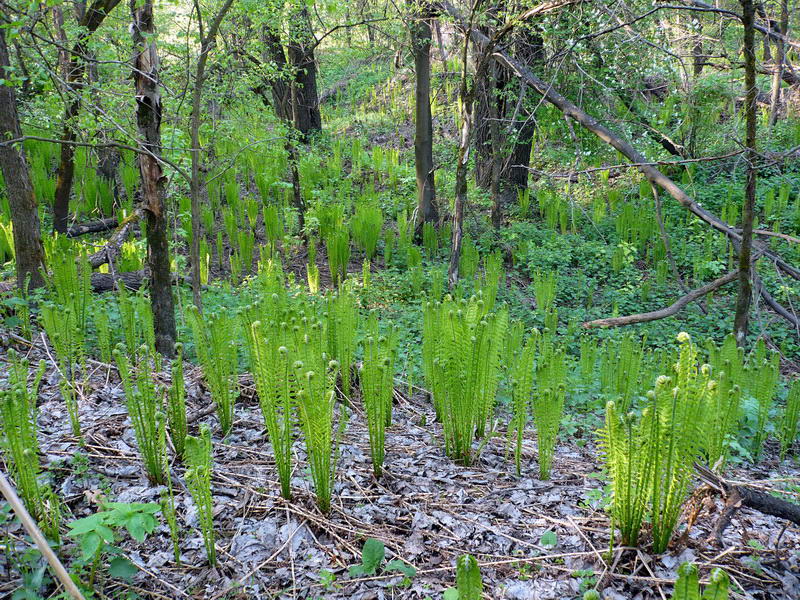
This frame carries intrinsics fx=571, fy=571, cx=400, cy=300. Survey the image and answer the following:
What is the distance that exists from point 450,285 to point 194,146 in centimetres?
310

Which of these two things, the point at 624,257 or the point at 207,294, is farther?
the point at 624,257

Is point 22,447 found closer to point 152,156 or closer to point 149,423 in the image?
point 149,423

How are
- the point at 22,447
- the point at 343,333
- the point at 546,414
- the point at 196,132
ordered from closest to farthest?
the point at 22,447
the point at 546,414
the point at 343,333
the point at 196,132

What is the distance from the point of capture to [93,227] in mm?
7391

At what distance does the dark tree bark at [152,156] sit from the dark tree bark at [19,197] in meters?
1.31

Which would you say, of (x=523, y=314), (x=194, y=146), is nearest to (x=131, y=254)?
(x=194, y=146)

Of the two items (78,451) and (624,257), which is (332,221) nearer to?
(624,257)

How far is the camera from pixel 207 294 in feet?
19.1

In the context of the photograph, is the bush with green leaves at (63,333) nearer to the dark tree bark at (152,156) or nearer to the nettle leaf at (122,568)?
the dark tree bark at (152,156)

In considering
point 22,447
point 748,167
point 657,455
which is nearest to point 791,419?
point 748,167

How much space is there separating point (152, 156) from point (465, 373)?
224 cm

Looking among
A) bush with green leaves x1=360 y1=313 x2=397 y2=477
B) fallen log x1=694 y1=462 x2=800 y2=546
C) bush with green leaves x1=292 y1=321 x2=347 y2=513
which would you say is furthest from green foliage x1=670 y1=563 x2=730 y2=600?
bush with green leaves x1=360 y1=313 x2=397 y2=477

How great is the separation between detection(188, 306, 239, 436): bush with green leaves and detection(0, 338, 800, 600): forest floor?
16 cm

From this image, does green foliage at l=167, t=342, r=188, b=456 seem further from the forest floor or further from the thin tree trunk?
the thin tree trunk
